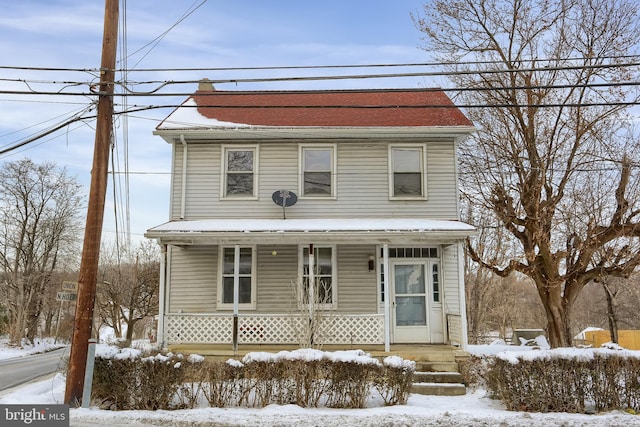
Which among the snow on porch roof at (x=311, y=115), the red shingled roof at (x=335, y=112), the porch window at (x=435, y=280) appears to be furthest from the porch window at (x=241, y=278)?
the porch window at (x=435, y=280)

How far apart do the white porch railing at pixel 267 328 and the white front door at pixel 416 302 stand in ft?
4.22

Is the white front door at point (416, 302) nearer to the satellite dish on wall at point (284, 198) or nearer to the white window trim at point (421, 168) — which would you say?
the white window trim at point (421, 168)

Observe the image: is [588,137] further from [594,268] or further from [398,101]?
[398,101]

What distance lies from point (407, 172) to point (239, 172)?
445cm

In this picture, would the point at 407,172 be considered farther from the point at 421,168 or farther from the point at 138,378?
the point at 138,378

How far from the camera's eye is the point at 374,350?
36.1 ft

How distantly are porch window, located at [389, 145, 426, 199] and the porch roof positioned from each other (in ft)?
4.91

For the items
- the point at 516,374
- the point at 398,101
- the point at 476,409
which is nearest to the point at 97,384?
the point at 476,409

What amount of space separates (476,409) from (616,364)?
91.0 inches

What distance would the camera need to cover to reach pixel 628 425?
712 centimetres

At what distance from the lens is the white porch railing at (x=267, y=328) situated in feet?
36.6

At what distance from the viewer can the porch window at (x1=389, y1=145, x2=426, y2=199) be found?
12.9 m

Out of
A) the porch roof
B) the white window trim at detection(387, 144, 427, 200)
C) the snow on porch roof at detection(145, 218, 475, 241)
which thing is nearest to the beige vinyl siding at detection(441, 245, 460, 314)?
the snow on porch roof at detection(145, 218, 475, 241)

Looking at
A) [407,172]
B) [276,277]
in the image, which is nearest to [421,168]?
[407,172]
